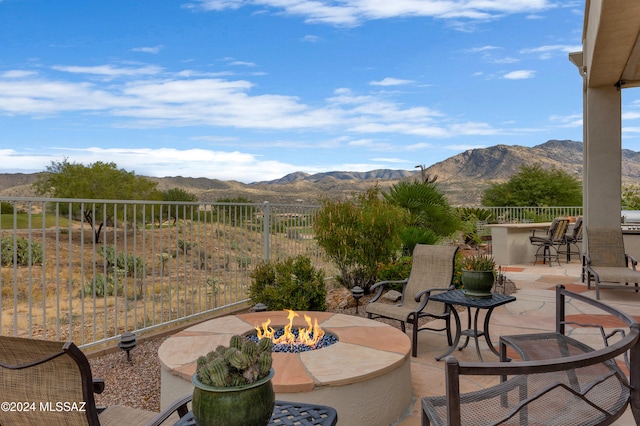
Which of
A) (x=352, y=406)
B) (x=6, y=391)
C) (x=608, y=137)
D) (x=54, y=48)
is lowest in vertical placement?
(x=352, y=406)

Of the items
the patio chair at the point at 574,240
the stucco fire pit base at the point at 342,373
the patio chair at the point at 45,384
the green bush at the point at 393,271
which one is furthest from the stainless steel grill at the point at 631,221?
the patio chair at the point at 45,384

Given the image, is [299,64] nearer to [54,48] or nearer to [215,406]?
[54,48]

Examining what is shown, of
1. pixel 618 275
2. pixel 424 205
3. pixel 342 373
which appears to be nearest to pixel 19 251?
pixel 424 205

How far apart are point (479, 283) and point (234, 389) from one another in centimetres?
313

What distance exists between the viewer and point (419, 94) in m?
32.9

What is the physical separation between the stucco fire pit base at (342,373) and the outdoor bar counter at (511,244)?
26.4 ft

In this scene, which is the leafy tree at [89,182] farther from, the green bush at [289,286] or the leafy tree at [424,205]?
the green bush at [289,286]

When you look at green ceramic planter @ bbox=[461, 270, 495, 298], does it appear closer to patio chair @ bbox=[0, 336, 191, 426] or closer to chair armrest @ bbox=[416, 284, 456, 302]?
chair armrest @ bbox=[416, 284, 456, 302]

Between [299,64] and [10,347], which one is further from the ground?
[299,64]

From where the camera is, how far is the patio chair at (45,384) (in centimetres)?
154

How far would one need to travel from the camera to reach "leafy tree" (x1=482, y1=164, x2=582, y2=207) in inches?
1044

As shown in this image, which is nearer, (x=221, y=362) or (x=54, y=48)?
(x=221, y=362)

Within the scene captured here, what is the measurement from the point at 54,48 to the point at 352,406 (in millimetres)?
19826

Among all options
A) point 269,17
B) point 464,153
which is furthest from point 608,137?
point 464,153
